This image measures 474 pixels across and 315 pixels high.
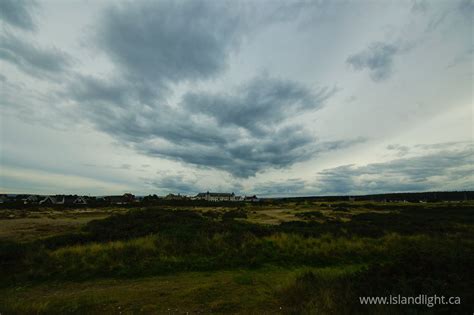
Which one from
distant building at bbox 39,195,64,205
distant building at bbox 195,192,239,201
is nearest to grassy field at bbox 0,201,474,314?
distant building at bbox 39,195,64,205

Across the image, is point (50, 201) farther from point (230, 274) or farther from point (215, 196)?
point (230, 274)

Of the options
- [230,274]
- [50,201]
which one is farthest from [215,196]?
[230,274]

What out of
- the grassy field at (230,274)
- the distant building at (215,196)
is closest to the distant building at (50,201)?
the distant building at (215,196)

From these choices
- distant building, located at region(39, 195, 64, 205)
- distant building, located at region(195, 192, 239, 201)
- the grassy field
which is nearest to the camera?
the grassy field

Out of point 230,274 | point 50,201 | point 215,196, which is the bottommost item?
point 230,274

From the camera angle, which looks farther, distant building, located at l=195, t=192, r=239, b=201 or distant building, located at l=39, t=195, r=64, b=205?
distant building, located at l=195, t=192, r=239, b=201

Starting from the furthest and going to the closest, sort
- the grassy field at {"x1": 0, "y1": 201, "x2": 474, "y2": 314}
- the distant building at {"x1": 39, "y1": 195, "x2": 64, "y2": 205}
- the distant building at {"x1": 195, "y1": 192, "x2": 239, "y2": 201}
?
the distant building at {"x1": 195, "y1": 192, "x2": 239, "y2": 201}
the distant building at {"x1": 39, "y1": 195, "x2": 64, "y2": 205}
the grassy field at {"x1": 0, "y1": 201, "x2": 474, "y2": 314}

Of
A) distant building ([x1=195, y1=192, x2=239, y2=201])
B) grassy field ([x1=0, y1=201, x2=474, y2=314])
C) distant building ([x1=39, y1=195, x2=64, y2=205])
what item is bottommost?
grassy field ([x1=0, y1=201, x2=474, y2=314])

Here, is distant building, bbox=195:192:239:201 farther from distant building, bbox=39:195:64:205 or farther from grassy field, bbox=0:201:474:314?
grassy field, bbox=0:201:474:314

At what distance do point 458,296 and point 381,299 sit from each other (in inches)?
64.8

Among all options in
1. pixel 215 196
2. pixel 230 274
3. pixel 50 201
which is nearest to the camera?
pixel 230 274

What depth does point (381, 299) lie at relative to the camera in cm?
629

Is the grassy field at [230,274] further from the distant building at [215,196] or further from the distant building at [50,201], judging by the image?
the distant building at [215,196]

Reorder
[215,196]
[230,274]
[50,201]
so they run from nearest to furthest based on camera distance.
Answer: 1. [230,274]
2. [50,201]
3. [215,196]
